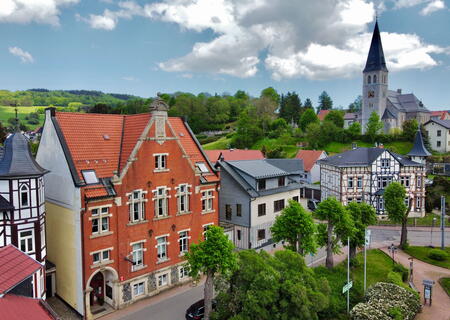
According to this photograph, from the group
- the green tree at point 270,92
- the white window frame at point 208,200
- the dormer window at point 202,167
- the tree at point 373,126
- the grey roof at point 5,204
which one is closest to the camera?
the grey roof at point 5,204

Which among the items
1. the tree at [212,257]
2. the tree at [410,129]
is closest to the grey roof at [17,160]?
the tree at [212,257]

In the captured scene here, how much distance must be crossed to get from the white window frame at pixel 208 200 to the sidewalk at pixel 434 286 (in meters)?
19.2

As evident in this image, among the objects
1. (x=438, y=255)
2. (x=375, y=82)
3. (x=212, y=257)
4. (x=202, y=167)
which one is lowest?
(x=438, y=255)

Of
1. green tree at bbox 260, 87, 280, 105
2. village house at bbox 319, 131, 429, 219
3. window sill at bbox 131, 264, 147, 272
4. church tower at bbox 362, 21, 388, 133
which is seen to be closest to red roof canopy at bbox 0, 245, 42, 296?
window sill at bbox 131, 264, 147, 272

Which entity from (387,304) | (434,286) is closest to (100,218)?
(387,304)

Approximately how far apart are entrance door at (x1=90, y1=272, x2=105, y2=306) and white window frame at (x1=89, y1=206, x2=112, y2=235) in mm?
4164

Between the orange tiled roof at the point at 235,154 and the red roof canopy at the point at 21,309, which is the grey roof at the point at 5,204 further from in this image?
the orange tiled roof at the point at 235,154

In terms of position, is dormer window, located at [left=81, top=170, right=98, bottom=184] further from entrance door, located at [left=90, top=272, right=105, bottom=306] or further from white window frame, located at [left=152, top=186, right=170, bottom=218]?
entrance door, located at [left=90, top=272, right=105, bottom=306]

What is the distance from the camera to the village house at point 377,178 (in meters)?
53.1

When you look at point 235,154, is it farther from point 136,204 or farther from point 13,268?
point 13,268

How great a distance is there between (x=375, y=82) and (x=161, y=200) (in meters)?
91.5

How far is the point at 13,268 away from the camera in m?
16.4

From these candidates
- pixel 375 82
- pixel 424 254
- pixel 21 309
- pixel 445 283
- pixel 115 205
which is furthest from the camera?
pixel 375 82

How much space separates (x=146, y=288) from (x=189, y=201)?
8.14 metres
